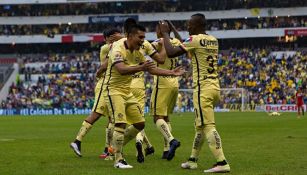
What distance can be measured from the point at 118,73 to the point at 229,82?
58.8m

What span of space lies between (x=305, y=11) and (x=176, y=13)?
16.4 m

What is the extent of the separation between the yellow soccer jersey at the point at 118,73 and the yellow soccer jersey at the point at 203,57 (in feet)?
4.43

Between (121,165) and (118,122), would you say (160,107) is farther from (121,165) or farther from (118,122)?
(121,165)

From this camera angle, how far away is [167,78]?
1631cm

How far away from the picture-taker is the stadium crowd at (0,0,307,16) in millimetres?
86125

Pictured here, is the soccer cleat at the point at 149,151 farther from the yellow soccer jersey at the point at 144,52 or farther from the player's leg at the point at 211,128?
the player's leg at the point at 211,128

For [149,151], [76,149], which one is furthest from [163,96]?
[76,149]

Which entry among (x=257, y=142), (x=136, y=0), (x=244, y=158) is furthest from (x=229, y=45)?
(x=244, y=158)

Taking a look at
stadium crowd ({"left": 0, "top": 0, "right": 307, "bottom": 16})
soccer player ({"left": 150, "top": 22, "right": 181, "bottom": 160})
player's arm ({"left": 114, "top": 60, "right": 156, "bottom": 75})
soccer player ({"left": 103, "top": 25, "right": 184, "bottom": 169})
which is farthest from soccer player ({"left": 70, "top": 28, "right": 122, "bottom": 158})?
stadium crowd ({"left": 0, "top": 0, "right": 307, "bottom": 16})

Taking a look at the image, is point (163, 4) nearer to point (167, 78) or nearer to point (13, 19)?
point (13, 19)

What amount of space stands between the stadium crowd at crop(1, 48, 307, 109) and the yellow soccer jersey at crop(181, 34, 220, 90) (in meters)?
53.2

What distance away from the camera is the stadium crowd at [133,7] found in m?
86.1

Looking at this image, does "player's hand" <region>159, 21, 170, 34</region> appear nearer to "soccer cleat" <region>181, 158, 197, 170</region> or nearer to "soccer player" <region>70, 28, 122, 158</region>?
"soccer cleat" <region>181, 158, 197, 170</region>

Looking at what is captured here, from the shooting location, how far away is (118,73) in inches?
533
